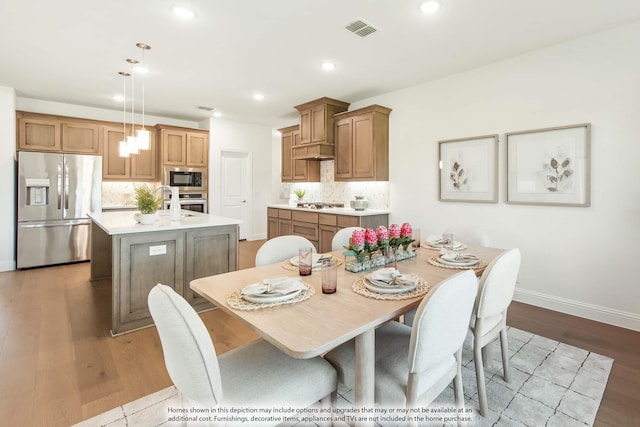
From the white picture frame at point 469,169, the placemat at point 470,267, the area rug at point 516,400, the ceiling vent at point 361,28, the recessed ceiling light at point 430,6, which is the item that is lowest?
the area rug at point 516,400

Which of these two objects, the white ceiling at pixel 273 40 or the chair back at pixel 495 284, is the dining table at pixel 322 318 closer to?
the chair back at pixel 495 284

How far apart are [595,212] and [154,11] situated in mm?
4221

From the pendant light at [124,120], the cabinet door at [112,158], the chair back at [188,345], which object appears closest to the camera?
the chair back at [188,345]

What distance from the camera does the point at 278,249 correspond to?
2125mm

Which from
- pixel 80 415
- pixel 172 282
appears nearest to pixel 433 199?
pixel 172 282

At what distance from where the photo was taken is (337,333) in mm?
1055

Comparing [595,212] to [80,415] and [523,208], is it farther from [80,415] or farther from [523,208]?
[80,415]

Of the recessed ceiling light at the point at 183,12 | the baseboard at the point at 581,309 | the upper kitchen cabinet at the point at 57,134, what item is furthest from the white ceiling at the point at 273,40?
the baseboard at the point at 581,309

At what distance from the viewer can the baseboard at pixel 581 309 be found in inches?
110

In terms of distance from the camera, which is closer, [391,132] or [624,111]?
[624,111]

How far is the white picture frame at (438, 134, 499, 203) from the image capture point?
357cm

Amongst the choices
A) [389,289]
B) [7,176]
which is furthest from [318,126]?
[7,176]

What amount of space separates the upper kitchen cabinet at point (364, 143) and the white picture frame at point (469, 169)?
2.72ft

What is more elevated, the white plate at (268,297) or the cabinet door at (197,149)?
the cabinet door at (197,149)
